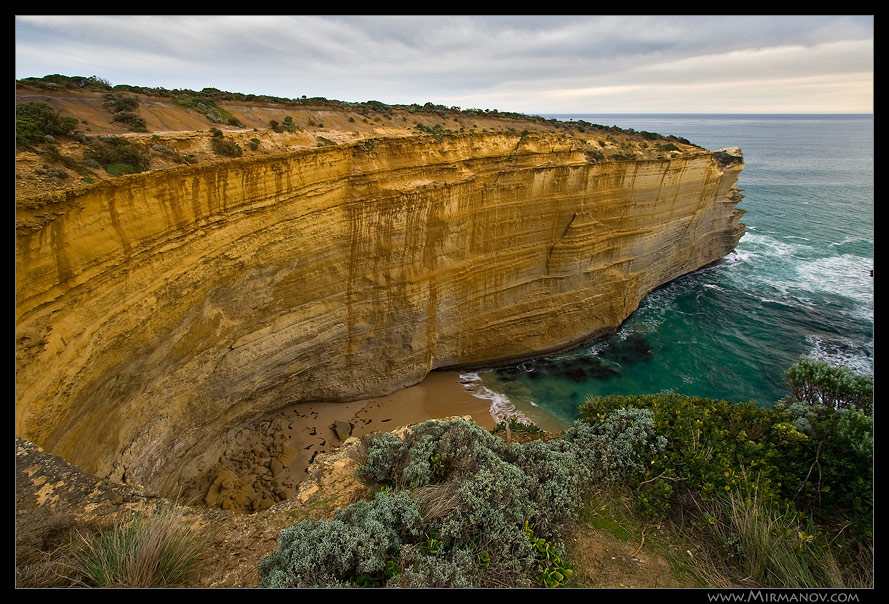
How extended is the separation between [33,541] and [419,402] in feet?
40.1

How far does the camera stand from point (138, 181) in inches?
328

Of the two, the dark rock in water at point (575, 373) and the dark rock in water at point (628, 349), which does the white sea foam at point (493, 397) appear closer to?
the dark rock in water at point (575, 373)

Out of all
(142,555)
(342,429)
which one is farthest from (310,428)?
(142,555)

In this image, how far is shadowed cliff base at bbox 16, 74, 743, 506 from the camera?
7.68m

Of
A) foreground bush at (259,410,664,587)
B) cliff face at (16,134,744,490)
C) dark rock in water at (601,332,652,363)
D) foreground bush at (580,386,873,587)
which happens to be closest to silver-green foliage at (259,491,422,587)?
foreground bush at (259,410,664,587)

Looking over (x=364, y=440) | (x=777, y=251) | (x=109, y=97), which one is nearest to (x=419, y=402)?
(x=364, y=440)

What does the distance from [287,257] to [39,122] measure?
5.68 m

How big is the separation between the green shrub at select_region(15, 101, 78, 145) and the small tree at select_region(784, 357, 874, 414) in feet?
52.4

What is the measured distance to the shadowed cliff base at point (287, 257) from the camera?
7.68 metres

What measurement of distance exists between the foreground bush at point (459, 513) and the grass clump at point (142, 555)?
0.94 m

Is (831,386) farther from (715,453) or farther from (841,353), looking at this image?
(841,353)

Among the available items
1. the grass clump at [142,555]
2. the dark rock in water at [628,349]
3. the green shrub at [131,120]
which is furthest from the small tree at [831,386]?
the green shrub at [131,120]

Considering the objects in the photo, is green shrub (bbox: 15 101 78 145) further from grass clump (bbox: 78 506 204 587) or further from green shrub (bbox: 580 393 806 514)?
green shrub (bbox: 580 393 806 514)

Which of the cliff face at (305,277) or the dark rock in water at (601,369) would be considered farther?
the dark rock in water at (601,369)
